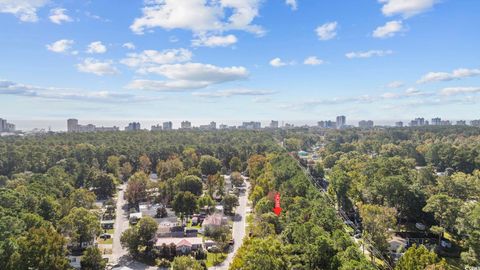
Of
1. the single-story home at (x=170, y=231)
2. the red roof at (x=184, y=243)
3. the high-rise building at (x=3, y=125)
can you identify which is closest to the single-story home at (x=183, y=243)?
the red roof at (x=184, y=243)

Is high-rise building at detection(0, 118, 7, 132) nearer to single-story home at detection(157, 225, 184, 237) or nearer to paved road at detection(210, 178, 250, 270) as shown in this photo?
paved road at detection(210, 178, 250, 270)

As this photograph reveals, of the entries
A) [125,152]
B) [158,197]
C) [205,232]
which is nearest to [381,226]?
[205,232]

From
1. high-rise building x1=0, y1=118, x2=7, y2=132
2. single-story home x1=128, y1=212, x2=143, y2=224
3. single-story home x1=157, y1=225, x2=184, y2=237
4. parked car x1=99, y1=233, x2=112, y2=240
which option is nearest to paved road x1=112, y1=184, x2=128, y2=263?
parked car x1=99, y1=233, x2=112, y2=240

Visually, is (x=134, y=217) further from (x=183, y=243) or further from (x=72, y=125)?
(x=72, y=125)

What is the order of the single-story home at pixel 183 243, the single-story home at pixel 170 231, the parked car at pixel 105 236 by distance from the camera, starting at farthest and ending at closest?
the parked car at pixel 105 236 < the single-story home at pixel 170 231 < the single-story home at pixel 183 243

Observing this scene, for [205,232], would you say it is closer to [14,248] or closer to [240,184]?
[14,248]

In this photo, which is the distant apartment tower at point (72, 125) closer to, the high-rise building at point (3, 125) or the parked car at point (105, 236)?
the high-rise building at point (3, 125)

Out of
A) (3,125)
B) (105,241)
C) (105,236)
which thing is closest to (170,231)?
(105,241)
